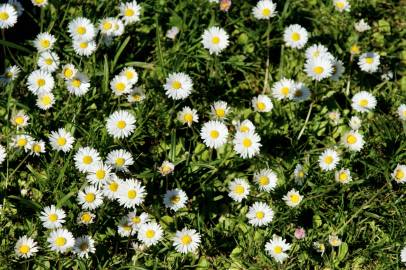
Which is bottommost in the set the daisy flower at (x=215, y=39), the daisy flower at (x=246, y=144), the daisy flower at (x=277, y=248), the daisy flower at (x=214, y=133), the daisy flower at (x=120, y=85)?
the daisy flower at (x=277, y=248)

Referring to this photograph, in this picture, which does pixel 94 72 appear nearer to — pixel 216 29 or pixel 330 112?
pixel 216 29

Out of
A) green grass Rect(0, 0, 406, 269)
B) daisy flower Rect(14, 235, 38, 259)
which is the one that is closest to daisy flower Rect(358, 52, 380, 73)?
green grass Rect(0, 0, 406, 269)

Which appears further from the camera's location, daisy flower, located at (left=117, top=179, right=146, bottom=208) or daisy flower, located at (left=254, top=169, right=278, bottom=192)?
daisy flower, located at (left=254, top=169, right=278, bottom=192)

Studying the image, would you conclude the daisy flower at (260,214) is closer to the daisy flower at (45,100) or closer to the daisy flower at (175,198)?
the daisy flower at (175,198)

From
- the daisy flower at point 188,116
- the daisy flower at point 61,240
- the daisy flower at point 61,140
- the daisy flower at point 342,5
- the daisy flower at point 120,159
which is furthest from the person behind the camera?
the daisy flower at point 342,5

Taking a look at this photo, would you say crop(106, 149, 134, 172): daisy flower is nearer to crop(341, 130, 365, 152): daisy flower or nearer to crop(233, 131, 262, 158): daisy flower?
crop(233, 131, 262, 158): daisy flower

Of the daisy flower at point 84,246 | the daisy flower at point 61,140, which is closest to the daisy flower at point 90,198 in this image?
the daisy flower at point 84,246

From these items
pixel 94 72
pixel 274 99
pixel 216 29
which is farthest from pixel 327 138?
pixel 94 72

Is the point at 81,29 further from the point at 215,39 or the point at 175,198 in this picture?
the point at 175,198
